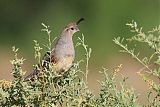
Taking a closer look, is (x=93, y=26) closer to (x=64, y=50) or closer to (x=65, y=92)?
(x=64, y=50)

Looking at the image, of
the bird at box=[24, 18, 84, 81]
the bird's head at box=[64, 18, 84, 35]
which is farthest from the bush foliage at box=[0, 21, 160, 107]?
the bird's head at box=[64, 18, 84, 35]

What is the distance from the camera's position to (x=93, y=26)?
→ 49.0ft

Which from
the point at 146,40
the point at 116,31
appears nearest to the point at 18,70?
the point at 146,40

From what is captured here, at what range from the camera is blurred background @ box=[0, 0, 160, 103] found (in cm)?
1448

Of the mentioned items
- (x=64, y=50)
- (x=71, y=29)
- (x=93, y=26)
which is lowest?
(x=64, y=50)

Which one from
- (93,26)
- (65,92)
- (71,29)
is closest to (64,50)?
(71,29)

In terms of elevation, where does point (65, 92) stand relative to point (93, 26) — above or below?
below

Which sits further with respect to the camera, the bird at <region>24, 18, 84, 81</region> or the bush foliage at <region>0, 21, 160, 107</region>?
the bird at <region>24, 18, 84, 81</region>

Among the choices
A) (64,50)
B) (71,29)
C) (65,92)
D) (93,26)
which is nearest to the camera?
(65,92)

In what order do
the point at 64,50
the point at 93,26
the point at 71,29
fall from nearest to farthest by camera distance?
1. the point at 64,50
2. the point at 71,29
3. the point at 93,26

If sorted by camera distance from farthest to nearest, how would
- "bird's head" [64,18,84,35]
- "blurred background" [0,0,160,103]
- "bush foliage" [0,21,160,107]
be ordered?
"blurred background" [0,0,160,103], "bird's head" [64,18,84,35], "bush foliage" [0,21,160,107]

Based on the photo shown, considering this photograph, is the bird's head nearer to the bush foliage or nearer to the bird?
the bird

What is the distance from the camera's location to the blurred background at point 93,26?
14.5 m

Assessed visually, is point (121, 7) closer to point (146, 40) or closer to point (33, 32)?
point (33, 32)
